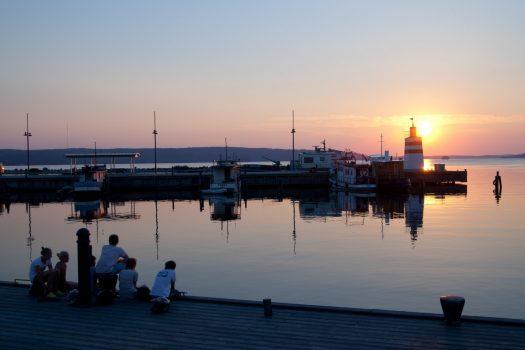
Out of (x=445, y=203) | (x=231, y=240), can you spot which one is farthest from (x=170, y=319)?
(x=445, y=203)

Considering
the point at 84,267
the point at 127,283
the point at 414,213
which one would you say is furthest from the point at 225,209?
the point at 84,267

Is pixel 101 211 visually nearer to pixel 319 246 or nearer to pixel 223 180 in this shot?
pixel 223 180

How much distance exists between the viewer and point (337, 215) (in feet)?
167

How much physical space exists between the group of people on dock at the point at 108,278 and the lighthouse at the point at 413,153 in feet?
241

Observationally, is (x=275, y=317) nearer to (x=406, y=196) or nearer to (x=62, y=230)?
(x=62, y=230)

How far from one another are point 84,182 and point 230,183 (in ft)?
61.9

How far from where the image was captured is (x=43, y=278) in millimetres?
14594

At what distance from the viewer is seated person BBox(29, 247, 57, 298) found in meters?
14.4

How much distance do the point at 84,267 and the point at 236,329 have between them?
4103 millimetres

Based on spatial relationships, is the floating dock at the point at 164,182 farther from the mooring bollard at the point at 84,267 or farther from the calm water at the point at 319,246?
the mooring bollard at the point at 84,267

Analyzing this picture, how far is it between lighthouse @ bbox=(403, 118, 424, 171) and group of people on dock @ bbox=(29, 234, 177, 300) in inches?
2892

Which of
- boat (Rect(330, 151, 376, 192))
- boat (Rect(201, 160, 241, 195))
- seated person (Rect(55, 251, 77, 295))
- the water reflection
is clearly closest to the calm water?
the water reflection

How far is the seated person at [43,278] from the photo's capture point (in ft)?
47.1

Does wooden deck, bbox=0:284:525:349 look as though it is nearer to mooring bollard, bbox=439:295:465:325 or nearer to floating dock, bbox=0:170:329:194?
mooring bollard, bbox=439:295:465:325
